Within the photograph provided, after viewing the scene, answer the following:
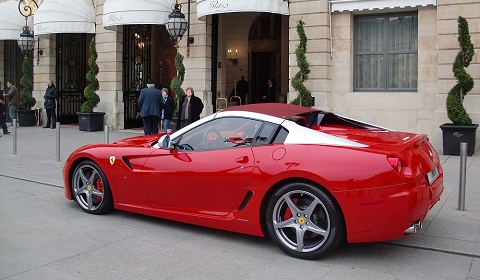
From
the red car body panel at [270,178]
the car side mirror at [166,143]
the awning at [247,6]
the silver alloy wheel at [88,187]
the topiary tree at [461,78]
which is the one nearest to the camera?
the red car body panel at [270,178]

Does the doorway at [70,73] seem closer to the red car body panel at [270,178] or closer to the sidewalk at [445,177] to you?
the sidewalk at [445,177]

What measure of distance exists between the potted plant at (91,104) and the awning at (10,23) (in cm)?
519

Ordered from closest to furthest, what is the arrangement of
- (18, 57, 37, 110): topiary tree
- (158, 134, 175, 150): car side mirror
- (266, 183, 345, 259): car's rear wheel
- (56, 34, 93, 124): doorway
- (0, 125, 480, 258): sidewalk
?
(266, 183, 345, 259): car's rear wheel
(0, 125, 480, 258): sidewalk
(158, 134, 175, 150): car side mirror
(56, 34, 93, 124): doorway
(18, 57, 37, 110): topiary tree

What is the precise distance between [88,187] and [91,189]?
2.4 inches

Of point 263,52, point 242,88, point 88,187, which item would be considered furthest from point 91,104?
point 88,187

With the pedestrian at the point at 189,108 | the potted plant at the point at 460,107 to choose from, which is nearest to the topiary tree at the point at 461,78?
the potted plant at the point at 460,107

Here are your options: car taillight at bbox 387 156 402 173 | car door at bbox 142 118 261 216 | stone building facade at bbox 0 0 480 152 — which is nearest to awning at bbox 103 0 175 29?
stone building facade at bbox 0 0 480 152

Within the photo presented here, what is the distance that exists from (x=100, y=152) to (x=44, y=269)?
7.02ft

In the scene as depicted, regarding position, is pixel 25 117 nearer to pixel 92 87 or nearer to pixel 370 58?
pixel 92 87

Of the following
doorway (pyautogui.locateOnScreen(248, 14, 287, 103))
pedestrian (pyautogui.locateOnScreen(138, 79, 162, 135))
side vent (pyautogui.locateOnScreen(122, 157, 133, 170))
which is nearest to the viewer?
side vent (pyautogui.locateOnScreen(122, 157, 133, 170))

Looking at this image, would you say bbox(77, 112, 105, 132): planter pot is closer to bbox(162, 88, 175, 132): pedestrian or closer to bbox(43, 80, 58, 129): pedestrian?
bbox(43, 80, 58, 129): pedestrian

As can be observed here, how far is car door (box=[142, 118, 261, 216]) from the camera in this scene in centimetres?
543

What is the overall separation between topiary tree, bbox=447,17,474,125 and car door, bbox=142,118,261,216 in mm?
7748

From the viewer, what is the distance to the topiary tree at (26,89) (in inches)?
839
